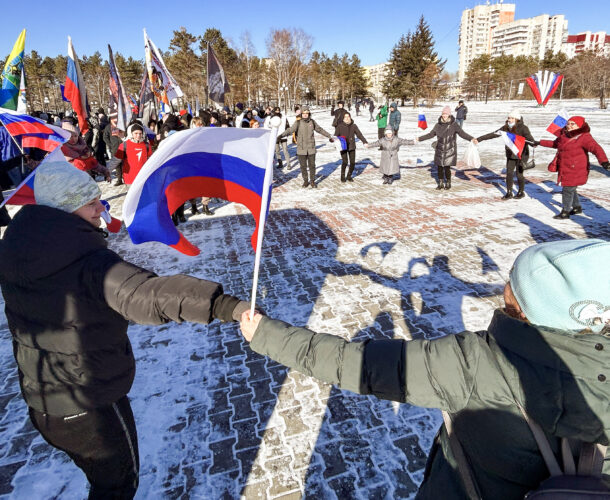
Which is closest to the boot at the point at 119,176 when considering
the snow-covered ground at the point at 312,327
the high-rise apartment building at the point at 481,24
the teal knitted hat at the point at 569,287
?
the snow-covered ground at the point at 312,327

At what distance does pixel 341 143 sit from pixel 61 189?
9.46 metres

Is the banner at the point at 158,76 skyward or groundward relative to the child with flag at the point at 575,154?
skyward

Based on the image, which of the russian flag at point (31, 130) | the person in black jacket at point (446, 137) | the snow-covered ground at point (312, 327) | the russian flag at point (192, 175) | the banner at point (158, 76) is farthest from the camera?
the banner at point (158, 76)

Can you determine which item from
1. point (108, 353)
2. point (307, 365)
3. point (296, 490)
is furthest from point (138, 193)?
point (296, 490)

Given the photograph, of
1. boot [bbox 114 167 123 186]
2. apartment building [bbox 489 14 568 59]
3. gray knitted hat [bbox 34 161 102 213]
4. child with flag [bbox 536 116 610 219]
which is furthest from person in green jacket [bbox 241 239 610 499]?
apartment building [bbox 489 14 568 59]

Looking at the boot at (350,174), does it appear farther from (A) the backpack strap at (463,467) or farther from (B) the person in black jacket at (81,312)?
(A) the backpack strap at (463,467)

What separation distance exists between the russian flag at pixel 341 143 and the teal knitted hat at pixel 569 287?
970 centimetres

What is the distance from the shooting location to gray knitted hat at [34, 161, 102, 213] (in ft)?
5.89

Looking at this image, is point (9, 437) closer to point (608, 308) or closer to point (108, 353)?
point (108, 353)

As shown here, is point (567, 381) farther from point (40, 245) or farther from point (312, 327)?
point (312, 327)

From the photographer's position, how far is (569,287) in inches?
41.9

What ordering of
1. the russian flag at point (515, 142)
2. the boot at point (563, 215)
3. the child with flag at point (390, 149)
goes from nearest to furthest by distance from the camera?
the boot at point (563, 215), the russian flag at point (515, 142), the child with flag at point (390, 149)

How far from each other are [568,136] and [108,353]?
8450 millimetres

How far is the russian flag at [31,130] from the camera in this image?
259 inches
